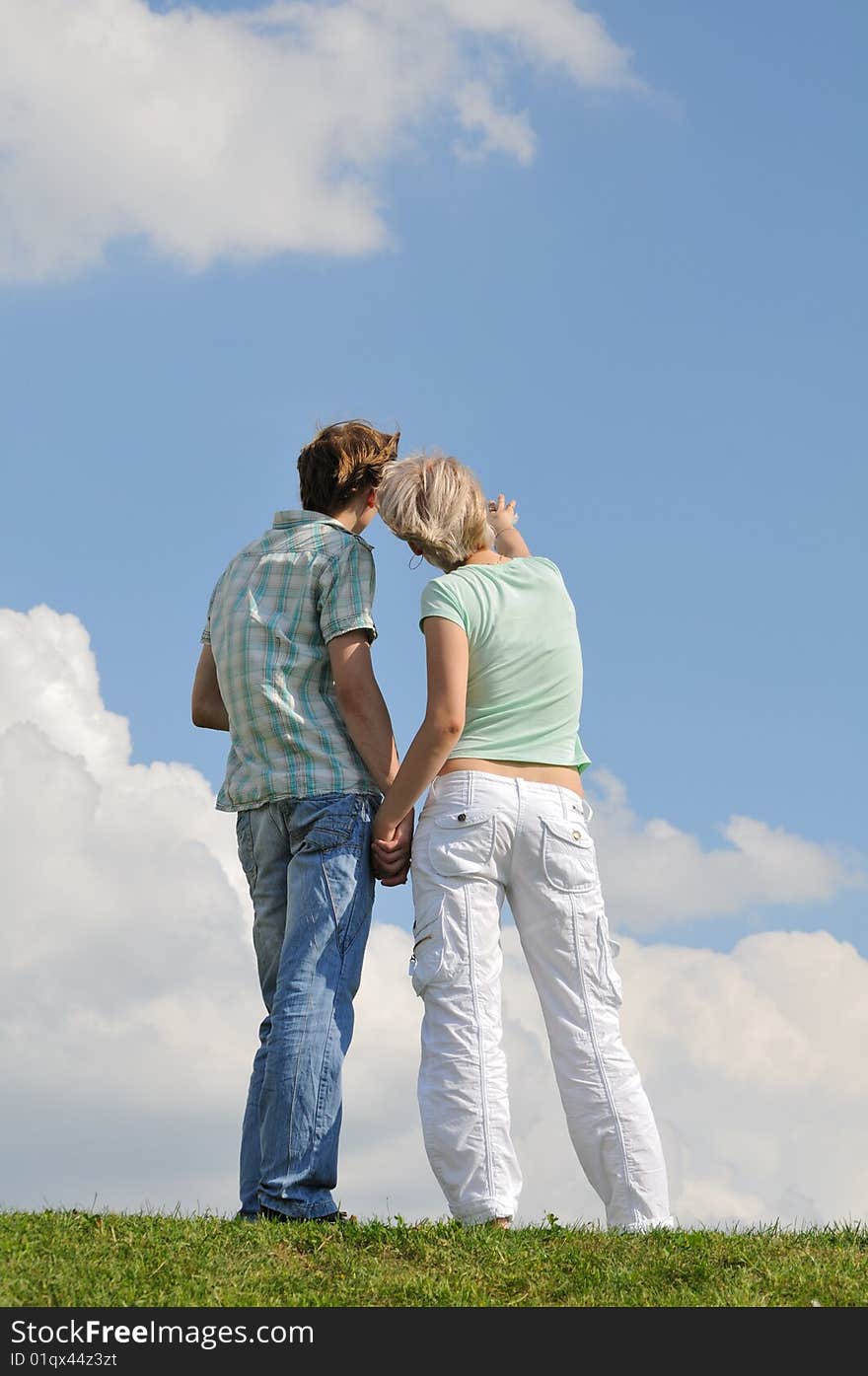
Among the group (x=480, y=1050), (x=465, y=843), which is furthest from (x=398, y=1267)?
(x=465, y=843)

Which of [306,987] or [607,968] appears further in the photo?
[607,968]

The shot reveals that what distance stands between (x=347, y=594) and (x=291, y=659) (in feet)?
1.41

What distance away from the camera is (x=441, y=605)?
657 centimetres

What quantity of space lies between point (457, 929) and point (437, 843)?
40cm

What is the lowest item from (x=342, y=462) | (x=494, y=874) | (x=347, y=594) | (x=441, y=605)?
(x=494, y=874)

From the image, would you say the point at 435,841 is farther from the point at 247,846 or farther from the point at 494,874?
the point at 247,846

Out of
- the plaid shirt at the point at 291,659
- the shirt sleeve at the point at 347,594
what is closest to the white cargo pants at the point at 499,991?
the plaid shirt at the point at 291,659

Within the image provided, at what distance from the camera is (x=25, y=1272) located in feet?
18.8

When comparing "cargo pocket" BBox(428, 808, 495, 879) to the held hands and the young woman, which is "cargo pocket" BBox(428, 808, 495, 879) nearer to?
the young woman

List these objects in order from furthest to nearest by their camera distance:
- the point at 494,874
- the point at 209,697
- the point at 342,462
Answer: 1. the point at 209,697
2. the point at 342,462
3. the point at 494,874

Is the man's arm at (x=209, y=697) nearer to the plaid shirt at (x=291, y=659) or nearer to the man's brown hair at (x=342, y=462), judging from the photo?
the plaid shirt at (x=291, y=659)

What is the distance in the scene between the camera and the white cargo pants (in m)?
6.42
